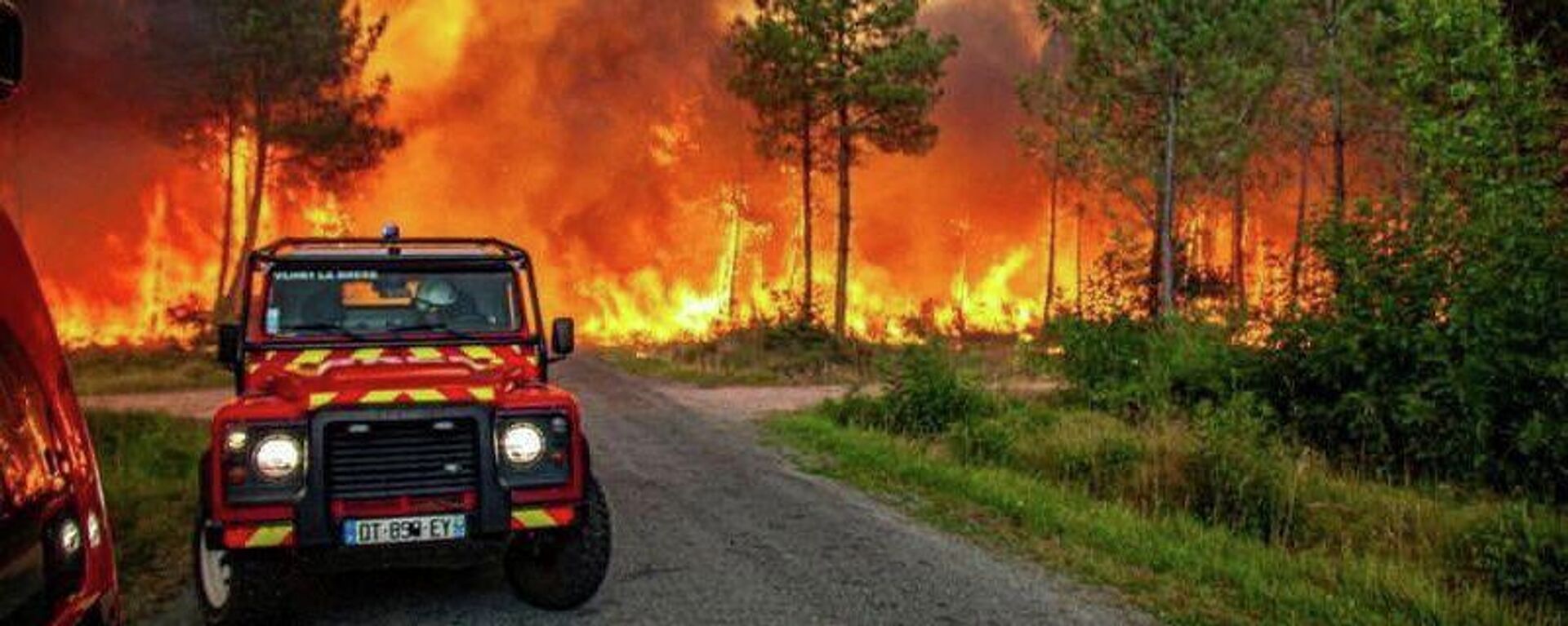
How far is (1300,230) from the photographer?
57.1 ft

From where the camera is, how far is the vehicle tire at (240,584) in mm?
6168

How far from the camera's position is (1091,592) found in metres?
7.51

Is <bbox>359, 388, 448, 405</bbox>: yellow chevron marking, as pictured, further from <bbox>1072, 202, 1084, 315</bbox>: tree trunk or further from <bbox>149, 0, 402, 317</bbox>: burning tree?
<bbox>1072, 202, 1084, 315</bbox>: tree trunk

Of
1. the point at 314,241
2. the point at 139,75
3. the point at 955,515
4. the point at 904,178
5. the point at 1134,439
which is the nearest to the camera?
the point at 314,241

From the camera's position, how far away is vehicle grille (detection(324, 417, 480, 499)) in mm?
6129

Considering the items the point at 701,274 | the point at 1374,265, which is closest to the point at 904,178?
the point at 701,274

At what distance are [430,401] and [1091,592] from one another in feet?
14.9

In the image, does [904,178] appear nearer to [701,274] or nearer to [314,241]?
[701,274]

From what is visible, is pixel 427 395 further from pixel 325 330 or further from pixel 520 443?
pixel 325 330

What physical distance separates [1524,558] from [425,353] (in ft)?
25.0

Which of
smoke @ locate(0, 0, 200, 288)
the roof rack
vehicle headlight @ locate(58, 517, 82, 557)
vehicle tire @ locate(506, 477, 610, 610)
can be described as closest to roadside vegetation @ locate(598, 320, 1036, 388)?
the roof rack

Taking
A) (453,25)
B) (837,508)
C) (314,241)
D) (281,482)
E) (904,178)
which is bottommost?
(837,508)

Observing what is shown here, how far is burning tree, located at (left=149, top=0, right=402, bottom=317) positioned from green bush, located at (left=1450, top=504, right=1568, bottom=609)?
34252 mm

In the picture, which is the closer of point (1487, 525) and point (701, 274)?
point (1487, 525)
